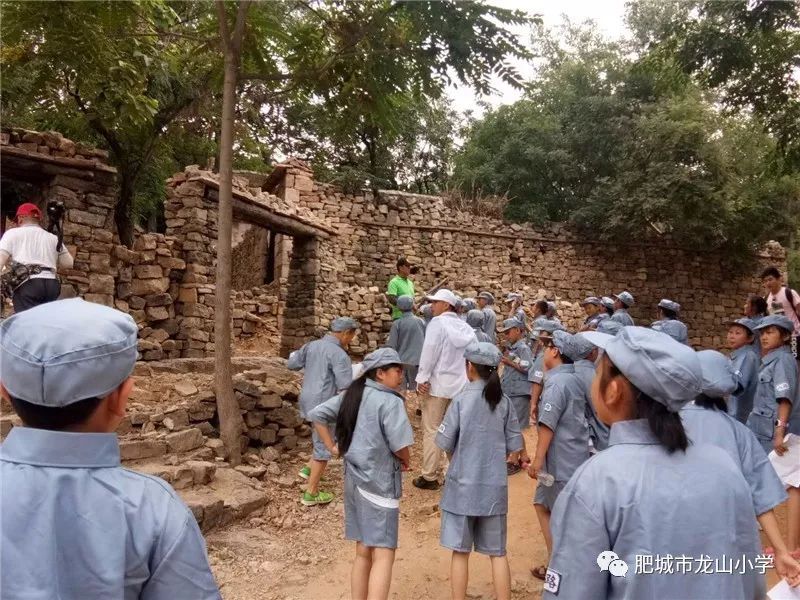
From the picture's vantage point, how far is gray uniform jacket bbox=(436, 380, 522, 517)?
351 centimetres

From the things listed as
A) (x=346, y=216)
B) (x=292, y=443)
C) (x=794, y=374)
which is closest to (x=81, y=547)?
(x=794, y=374)

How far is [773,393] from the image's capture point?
162 inches

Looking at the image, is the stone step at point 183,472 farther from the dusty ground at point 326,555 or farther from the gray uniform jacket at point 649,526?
the gray uniform jacket at point 649,526

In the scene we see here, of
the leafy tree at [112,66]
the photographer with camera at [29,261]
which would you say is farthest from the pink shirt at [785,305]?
the photographer with camera at [29,261]

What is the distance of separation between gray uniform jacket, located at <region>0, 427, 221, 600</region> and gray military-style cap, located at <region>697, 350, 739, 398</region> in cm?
248

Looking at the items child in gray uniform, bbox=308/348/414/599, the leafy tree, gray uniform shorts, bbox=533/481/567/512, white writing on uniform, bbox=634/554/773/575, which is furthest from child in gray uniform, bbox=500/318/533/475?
white writing on uniform, bbox=634/554/773/575

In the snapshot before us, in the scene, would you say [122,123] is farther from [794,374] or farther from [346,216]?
[794,374]

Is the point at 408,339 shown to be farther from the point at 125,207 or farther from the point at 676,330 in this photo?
the point at 125,207

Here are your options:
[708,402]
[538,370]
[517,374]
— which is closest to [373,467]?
[708,402]

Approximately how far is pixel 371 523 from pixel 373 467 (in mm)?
318

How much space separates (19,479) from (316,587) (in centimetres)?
338

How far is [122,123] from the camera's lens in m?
10.7

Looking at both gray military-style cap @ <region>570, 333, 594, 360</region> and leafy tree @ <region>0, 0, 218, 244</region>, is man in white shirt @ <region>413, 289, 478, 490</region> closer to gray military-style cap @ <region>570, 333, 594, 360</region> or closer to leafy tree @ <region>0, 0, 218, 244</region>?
gray military-style cap @ <region>570, 333, 594, 360</region>

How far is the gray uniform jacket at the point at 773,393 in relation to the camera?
3.98 metres
